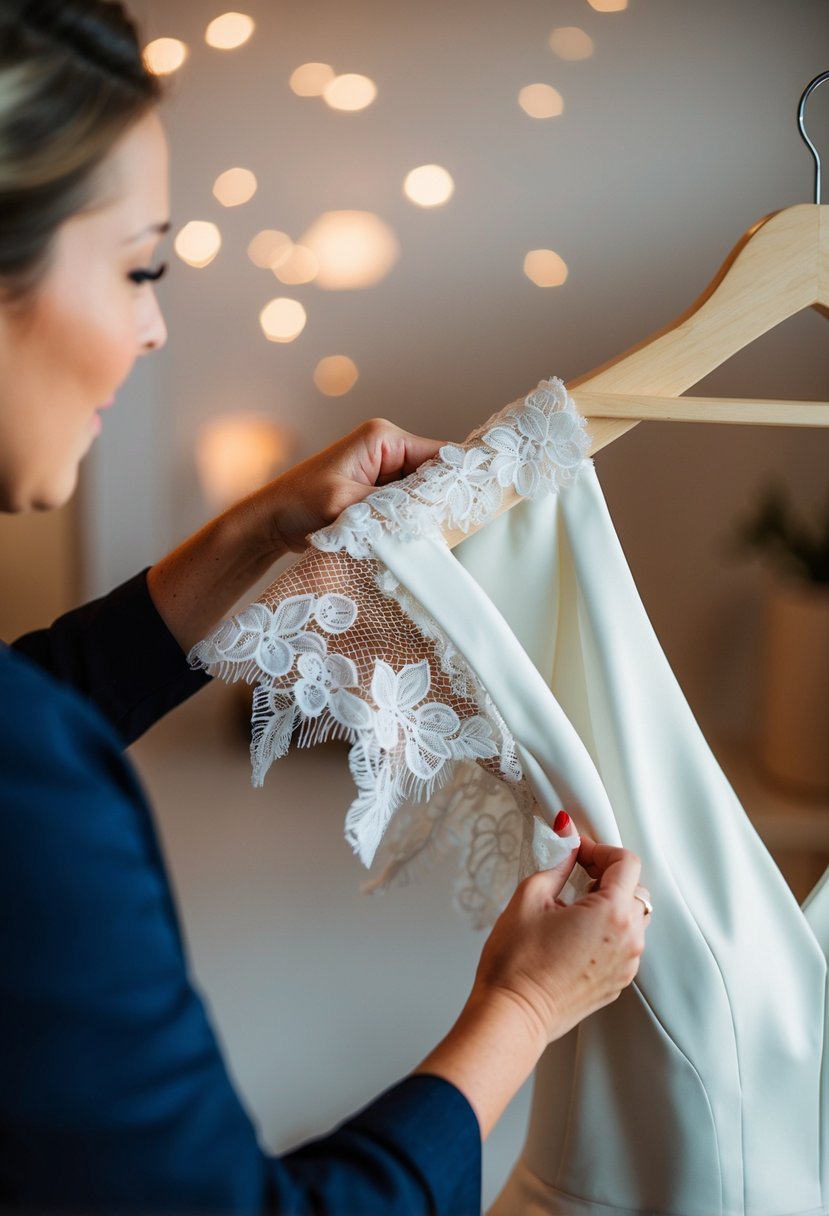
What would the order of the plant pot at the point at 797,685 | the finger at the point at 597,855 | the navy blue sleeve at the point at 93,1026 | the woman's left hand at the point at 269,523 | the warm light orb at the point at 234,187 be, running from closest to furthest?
the navy blue sleeve at the point at 93,1026 → the finger at the point at 597,855 → the woman's left hand at the point at 269,523 → the plant pot at the point at 797,685 → the warm light orb at the point at 234,187

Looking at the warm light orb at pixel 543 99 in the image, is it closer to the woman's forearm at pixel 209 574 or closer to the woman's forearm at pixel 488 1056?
the woman's forearm at pixel 209 574

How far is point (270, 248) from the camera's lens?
126cm

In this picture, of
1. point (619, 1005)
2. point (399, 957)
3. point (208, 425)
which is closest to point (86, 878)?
point (619, 1005)

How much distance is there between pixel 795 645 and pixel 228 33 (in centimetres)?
90

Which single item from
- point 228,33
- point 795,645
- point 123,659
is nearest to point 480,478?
point 123,659

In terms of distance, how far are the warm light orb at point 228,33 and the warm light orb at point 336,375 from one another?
0.35 metres

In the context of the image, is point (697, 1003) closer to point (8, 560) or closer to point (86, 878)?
point (86, 878)

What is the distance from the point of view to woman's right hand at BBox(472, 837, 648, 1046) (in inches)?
23.9

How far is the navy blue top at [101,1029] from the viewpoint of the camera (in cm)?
44

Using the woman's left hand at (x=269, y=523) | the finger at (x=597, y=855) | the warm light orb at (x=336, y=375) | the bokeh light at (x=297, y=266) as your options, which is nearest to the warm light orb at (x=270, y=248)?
the bokeh light at (x=297, y=266)

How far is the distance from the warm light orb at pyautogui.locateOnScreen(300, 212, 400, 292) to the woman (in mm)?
595

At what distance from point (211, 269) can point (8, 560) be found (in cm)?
44

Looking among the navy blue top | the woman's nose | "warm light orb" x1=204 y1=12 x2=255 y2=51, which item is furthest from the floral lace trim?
"warm light orb" x1=204 y1=12 x2=255 y2=51

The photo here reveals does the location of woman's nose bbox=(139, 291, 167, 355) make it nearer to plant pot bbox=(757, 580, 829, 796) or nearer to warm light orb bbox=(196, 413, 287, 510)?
warm light orb bbox=(196, 413, 287, 510)
